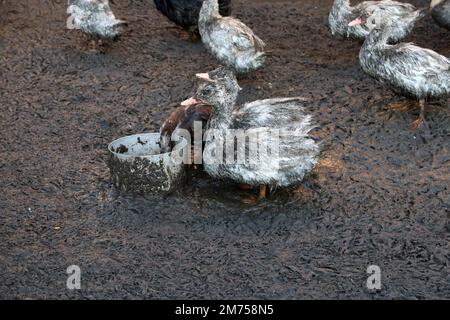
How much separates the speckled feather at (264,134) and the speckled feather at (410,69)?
1.25 meters

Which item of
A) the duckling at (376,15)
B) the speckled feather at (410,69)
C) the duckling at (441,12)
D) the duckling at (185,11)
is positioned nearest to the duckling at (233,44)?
the duckling at (185,11)

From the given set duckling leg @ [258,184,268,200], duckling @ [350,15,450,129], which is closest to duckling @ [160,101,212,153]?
duckling leg @ [258,184,268,200]

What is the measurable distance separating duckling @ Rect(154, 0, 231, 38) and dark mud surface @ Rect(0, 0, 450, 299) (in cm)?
25

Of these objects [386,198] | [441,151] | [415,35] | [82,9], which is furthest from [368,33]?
[82,9]

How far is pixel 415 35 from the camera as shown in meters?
9.05

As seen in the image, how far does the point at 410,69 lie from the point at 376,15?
1359mm

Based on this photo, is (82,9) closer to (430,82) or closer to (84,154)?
(84,154)

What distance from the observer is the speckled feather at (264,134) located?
18.6 ft

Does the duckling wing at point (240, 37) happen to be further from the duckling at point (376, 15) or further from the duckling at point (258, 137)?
the duckling at point (258, 137)

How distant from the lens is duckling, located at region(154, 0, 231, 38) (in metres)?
8.73

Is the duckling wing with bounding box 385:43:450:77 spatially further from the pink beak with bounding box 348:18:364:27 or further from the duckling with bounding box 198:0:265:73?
the duckling with bounding box 198:0:265:73

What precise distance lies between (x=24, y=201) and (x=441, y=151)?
3.61 meters

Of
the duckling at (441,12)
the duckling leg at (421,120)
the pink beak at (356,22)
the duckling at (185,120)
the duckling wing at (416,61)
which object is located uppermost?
the duckling at (441,12)

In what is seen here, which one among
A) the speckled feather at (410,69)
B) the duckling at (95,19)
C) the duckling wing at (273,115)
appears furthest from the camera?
the duckling at (95,19)
